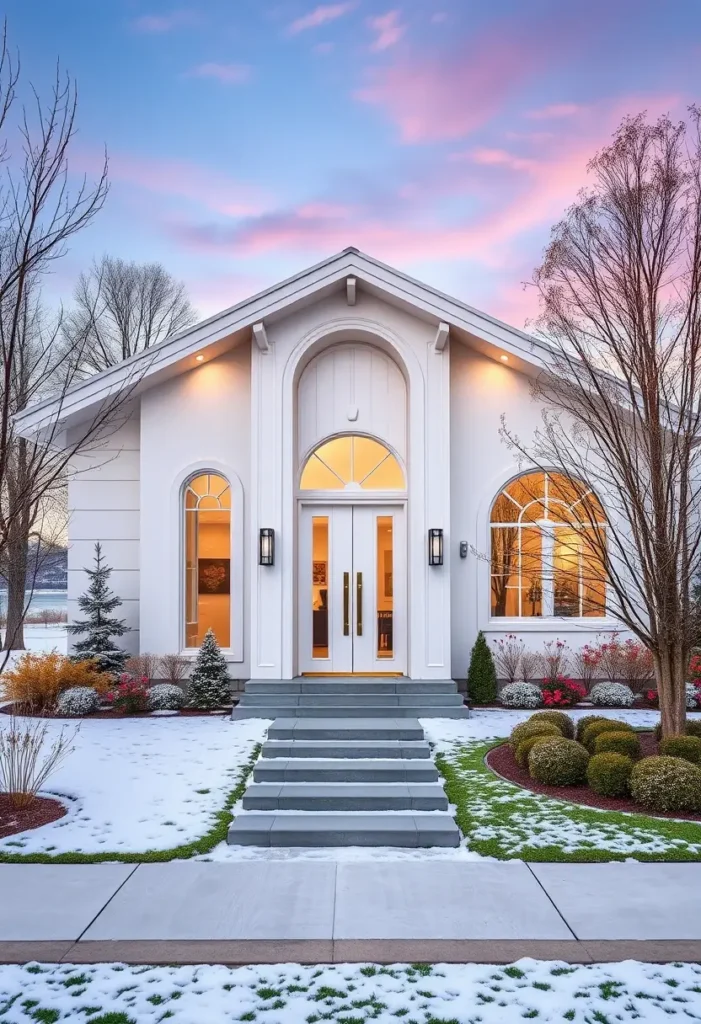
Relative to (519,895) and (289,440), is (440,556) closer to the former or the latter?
(289,440)

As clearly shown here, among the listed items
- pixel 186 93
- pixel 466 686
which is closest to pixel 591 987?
pixel 466 686

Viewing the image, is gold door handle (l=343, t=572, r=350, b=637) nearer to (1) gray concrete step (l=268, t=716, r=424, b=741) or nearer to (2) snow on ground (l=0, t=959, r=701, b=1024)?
(1) gray concrete step (l=268, t=716, r=424, b=741)

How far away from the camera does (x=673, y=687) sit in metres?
8.02

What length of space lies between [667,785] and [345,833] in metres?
2.99

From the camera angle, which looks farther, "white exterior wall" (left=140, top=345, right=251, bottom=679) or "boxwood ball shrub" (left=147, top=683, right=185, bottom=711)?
"white exterior wall" (left=140, top=345, right=251, bottom=679)

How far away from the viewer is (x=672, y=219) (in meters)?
7.86

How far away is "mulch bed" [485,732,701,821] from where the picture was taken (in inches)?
264

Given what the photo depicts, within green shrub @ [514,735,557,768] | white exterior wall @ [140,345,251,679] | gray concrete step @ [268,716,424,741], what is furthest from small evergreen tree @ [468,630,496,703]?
white exterior wall @ [140,345,251,679]

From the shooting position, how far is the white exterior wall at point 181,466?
1220 cm

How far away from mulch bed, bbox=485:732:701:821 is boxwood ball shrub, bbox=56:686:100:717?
20.1 ft

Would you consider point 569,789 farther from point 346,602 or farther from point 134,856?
point 346,602

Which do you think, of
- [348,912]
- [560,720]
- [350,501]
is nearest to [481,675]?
[560,720]

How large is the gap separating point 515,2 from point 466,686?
10.6 metres

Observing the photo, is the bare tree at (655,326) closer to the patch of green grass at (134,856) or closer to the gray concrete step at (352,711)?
the gray concrete step at (352,711)
